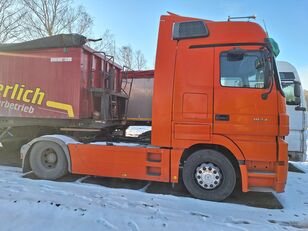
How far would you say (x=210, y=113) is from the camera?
4801 mm

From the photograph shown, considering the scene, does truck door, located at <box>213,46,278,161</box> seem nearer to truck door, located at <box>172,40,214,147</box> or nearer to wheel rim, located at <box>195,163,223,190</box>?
truck door, located at <box>172,40,214,147</box>

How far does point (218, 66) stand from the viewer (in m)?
4.81

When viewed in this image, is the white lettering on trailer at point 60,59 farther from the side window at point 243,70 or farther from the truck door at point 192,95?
the side window at point 243,70

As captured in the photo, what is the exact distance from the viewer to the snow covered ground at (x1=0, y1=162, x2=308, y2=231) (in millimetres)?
3639

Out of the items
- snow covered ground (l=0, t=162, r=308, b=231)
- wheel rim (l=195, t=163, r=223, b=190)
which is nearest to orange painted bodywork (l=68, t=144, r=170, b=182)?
snow covered ground (l=0, t=162, r=308, b=231)

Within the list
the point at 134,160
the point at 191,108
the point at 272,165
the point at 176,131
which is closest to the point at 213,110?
the point at 191,108

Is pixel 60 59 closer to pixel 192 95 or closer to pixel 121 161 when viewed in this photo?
pixel 121 161

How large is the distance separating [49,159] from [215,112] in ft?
12.5

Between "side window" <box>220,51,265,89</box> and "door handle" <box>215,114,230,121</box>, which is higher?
"side window" <box>220,51,265,89</box>

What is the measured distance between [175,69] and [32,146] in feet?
12.1

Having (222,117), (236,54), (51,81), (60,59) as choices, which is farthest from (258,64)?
(51,81)

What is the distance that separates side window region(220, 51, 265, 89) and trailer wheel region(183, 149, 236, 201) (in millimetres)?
1333

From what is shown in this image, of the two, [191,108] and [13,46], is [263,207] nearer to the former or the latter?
[191,108]

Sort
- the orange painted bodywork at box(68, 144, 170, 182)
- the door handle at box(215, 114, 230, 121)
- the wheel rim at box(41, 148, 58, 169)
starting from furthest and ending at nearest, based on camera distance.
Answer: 1. the wheel rim at box(41, 148, 58, 169)
2. the orange painted bodywork at box(68, 144, 170, 182)
3. the door handle at box(215, 114, 230, 121)
